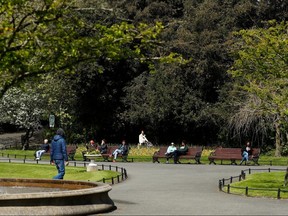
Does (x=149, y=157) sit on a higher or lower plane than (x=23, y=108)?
lower

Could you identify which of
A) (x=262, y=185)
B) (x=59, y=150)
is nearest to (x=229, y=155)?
(x=262, y=185)

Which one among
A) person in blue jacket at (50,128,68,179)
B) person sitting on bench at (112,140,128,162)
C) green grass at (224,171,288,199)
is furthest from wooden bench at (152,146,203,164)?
person in blue jacket at (50,128,68,179)

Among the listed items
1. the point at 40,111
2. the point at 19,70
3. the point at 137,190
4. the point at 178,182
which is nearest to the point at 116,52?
the point at 19,70

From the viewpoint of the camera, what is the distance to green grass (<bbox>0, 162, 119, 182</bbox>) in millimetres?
29125

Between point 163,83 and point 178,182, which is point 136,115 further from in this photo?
point 178,182

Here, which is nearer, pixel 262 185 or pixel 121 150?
pixel 262 185

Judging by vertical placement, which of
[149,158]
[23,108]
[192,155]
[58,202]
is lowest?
[58,202]

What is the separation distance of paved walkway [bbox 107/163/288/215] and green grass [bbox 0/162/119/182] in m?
1.52

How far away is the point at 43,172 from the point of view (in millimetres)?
33094

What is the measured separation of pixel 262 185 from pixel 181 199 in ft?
17.8

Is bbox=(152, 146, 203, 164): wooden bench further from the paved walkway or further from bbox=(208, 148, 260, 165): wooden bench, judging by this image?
the paved walkway

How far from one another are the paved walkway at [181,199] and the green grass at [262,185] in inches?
24.4

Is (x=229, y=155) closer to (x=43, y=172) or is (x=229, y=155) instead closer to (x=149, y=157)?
(x=149, y=157)

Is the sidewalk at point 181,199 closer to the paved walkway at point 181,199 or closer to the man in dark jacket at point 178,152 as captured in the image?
the paved walkway at point 181,199
